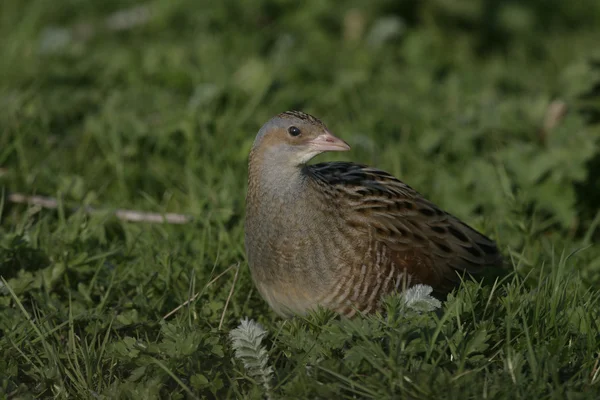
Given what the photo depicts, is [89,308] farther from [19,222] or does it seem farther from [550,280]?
[550,280]

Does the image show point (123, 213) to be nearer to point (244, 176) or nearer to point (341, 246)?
point (244, 176)

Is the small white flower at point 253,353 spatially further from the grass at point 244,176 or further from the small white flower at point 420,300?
the small white flower at point 420,300

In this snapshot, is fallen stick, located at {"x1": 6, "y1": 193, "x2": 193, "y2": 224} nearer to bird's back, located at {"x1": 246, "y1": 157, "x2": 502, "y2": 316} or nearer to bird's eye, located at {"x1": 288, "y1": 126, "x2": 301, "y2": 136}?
bird's back, located at {"x1": 246, "y1": 157, "x2": 502, "y2": 316}

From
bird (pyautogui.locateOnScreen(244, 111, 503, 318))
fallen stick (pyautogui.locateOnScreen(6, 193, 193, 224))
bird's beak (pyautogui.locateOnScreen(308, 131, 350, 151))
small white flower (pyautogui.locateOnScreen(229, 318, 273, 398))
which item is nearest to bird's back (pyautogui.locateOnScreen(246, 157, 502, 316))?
bird (pyautogui.locateOnScreen(244, 111, 503, 318))

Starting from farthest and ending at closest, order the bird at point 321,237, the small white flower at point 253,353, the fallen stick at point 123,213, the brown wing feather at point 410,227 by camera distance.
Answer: the fallen stick at point 123,213 < the brown wing feather at point 410,227 < the bird at point 321,237 < the small white flower at point 253,353

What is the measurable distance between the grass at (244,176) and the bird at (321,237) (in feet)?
0.54

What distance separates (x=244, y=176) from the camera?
18.8 feet

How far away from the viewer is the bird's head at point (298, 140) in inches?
162

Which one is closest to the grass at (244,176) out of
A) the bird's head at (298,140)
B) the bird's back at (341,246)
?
the bird's back at (341,246)

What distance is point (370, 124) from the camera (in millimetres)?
6387

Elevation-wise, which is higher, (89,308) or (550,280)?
(550,280)

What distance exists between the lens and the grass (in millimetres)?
3658

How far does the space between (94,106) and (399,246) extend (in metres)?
3.17

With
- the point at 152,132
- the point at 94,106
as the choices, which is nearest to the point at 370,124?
the point at 152,132
